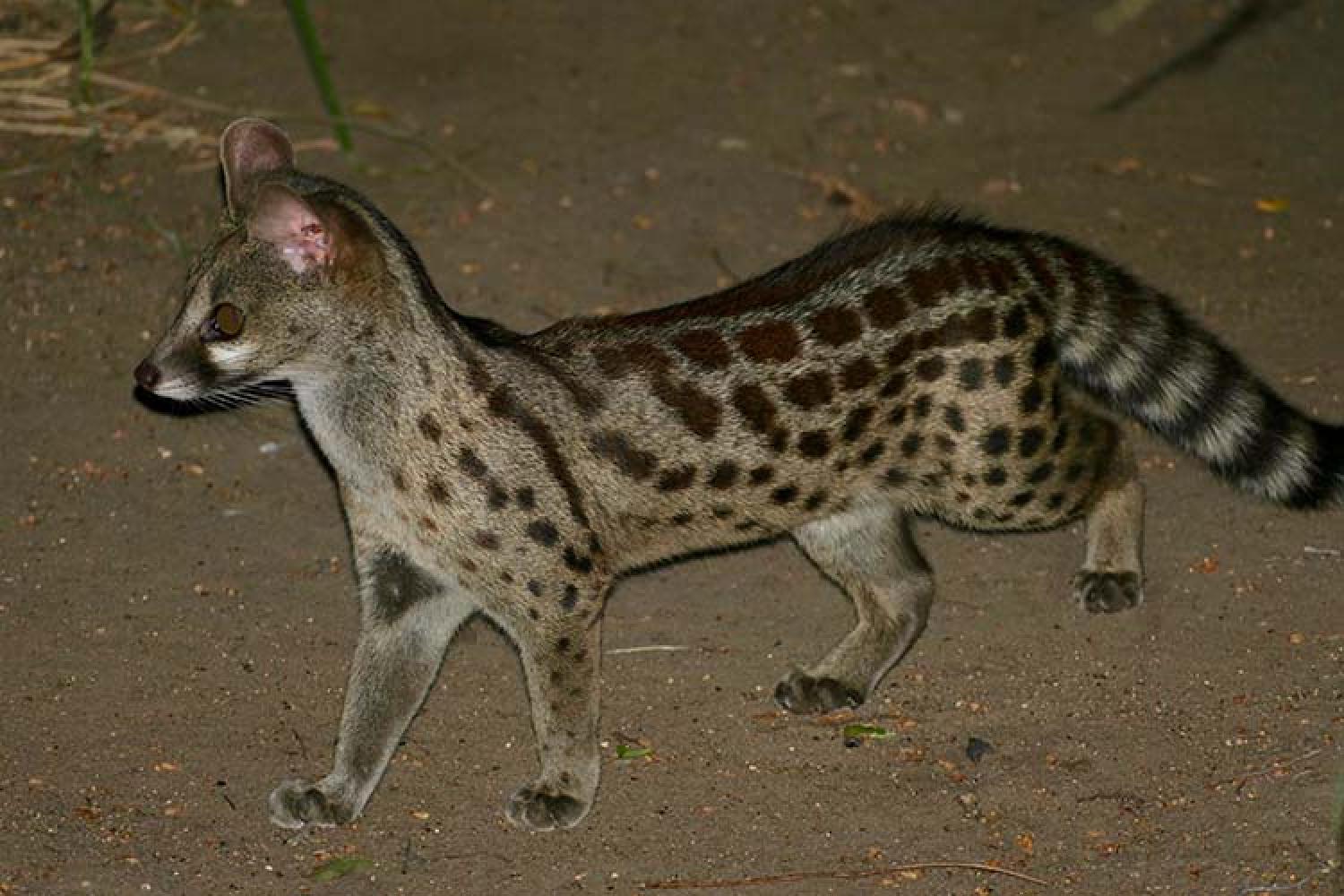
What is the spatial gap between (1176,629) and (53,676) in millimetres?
→ 3770

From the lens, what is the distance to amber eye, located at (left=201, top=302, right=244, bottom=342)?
229 inches

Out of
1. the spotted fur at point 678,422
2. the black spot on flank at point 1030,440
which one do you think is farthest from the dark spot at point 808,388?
the black spot on flank at point 1030,440

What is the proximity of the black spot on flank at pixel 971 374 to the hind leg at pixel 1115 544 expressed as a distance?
0.77 meters

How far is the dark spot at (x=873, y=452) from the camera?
21.2 feet

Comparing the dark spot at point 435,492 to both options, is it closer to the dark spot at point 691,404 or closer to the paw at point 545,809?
the dark spot at point 691,404

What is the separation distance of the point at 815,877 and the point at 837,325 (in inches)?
67.9

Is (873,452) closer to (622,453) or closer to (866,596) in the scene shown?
(866,596)

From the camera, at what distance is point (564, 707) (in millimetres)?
6102

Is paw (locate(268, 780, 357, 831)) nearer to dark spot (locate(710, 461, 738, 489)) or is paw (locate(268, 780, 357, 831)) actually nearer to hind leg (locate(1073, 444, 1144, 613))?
dark spot (locate(710, 461, 738, 489))

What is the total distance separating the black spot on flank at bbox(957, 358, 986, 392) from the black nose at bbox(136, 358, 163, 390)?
8.14 ft

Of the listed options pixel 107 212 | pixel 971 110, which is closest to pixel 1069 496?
pixel 971 110

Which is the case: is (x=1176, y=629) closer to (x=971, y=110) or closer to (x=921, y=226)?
(x=921, y=226)

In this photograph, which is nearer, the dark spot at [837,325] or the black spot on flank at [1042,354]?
the dark spot at [837,325]

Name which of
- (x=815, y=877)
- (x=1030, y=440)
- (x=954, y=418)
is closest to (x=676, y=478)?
(x=954, y=418)
